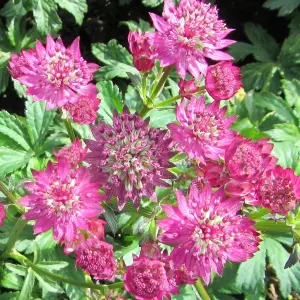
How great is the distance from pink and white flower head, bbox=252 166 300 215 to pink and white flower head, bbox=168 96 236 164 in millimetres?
178

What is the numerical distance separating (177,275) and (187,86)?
661 millimetres

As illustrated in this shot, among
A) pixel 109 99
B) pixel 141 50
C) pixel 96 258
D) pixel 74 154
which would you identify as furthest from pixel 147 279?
pixel 109 99

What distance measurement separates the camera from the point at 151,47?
1.77 m

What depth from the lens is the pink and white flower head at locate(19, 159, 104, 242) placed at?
5.15 feet

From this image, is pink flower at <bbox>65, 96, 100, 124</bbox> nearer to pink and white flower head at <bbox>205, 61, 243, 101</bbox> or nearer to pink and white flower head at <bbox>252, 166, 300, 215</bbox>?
pink and white flower head at <bbox>205, 61, 243, 101</bbox>

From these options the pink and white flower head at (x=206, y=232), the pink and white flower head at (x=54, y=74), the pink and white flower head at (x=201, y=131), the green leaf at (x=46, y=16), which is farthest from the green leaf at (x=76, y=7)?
the pink and white flower head at (x=206, y=232)

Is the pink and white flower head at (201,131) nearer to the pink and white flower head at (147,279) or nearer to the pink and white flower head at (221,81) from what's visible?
the pink and white flower head at (221,81)

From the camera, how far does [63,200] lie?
159 cm

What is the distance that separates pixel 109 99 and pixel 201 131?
77 cm

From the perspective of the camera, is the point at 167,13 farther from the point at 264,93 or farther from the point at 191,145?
the point at 264,93

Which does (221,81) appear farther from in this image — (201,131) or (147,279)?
(147,279)

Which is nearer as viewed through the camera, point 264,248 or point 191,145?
point 191,145

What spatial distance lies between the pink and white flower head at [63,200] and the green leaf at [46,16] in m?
1.17

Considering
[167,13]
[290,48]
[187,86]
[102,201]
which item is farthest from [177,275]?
[290,48]
